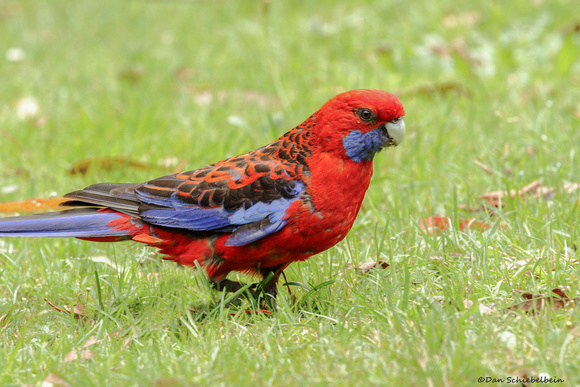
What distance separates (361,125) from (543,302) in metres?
1.10

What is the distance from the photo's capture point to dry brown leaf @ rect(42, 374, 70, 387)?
2.62 meters

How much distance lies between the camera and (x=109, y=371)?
2.63 meters

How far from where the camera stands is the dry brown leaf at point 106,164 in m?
4.74

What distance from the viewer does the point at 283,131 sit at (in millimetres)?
5336

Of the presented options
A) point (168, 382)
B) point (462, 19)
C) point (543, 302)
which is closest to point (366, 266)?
point (543, 302)

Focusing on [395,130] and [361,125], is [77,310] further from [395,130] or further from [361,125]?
[395,130]

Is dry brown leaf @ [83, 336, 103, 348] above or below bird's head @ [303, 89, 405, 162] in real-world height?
below

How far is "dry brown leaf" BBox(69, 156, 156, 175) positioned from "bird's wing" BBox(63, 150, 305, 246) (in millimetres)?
1243

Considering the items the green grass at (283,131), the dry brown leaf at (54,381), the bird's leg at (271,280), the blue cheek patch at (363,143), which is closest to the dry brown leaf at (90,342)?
the green grass at (283,131)

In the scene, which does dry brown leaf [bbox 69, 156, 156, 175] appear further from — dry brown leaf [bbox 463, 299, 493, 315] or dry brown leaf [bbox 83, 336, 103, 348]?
dry brown leaf [bbox 463, 299, 493, 315]

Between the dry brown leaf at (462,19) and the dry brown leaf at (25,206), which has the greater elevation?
the dry brown leaf at (462,19)

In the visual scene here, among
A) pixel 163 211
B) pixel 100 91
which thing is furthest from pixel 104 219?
pixel 100 91

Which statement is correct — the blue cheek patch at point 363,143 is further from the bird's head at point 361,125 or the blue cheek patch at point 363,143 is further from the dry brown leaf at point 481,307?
the dry brown leaf at point 481,307

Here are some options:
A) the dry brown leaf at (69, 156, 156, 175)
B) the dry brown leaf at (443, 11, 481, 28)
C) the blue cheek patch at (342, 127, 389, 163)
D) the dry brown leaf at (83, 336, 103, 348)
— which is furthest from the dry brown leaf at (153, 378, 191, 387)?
the dry brown leaf at (443, 11, 481, 28)
